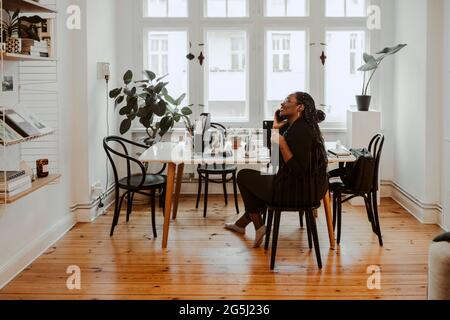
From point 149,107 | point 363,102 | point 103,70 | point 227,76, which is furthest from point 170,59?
point 363,102

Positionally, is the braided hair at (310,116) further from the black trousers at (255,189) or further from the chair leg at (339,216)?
the chair leg at (339,216)

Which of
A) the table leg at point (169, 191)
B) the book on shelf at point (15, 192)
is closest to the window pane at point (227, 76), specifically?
the table leg at point (169, 191)

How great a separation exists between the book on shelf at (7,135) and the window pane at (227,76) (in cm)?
358

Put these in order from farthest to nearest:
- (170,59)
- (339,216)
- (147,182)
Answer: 1. (170,59)
2. (147,182)
3. (339,216)

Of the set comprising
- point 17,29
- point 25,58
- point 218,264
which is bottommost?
point 218,264

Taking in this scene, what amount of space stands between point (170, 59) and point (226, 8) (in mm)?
908

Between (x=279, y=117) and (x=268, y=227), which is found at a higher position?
(x=279, y=117)

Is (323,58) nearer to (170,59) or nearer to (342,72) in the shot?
(342,72)

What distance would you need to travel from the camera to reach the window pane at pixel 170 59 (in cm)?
729

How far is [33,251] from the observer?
4840mm

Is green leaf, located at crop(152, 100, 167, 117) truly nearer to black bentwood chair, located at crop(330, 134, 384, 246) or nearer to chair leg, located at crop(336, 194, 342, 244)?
black bentwood chair, located at crop(330, 134, 384, 246)
